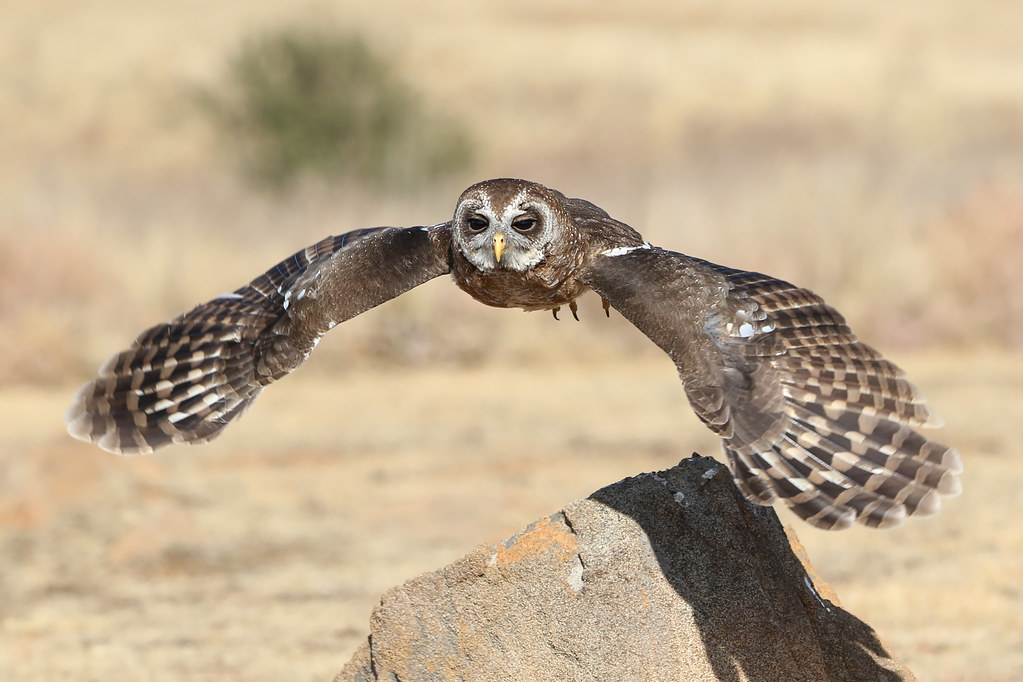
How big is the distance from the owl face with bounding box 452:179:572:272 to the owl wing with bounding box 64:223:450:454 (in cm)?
35

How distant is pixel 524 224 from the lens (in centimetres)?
558

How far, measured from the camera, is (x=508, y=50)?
42.6 metres

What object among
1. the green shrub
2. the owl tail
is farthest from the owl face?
the green shrub

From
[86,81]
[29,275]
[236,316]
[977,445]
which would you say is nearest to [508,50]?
[86,81]

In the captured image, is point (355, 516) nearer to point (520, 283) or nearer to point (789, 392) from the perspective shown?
point (520, 283)

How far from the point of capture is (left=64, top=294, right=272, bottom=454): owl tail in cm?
614

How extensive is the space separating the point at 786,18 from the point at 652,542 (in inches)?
1964

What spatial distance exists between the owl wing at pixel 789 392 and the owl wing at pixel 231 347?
884 mm

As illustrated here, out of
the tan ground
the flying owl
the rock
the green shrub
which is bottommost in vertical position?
the rock

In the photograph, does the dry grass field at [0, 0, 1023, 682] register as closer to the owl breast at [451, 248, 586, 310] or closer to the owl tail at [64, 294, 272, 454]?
the owl tail at [64, 294, 272, 454]

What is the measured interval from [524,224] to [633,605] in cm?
158

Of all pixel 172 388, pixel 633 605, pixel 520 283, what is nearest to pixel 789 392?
pixel 633 605

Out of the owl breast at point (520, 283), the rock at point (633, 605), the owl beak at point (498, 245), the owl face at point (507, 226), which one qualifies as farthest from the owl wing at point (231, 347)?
the rock at point (633, 605)

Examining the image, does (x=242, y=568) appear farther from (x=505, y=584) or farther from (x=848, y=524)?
(x=848, y=524)
